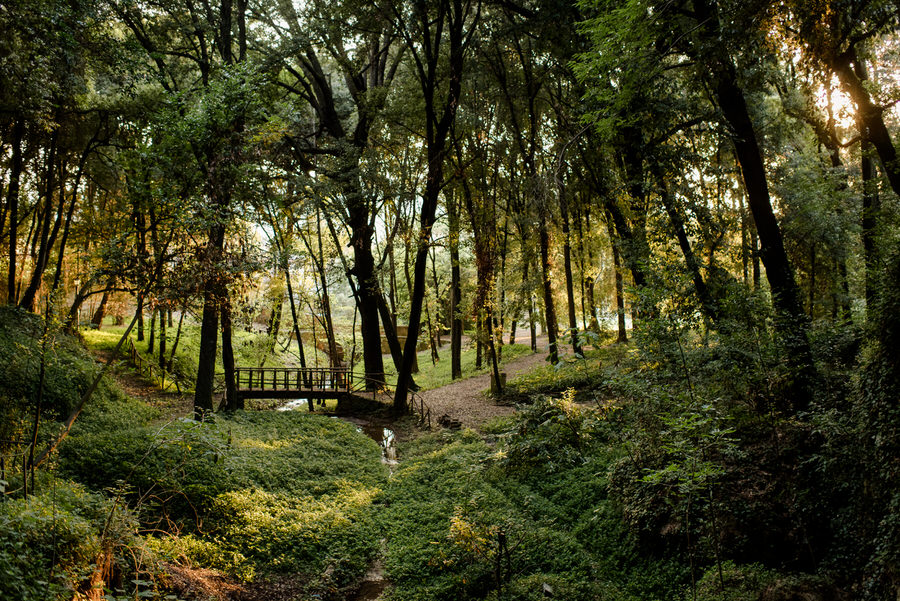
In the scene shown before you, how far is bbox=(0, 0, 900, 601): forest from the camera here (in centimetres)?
495

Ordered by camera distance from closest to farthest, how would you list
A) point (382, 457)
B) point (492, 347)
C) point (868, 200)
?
point (382, 457), point (868, 200), point (492, 347)

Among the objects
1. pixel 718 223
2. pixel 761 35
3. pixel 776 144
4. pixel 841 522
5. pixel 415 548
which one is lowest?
pixel 415 548

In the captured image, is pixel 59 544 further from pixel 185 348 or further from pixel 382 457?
pixel 185 348

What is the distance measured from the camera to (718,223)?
12008mm

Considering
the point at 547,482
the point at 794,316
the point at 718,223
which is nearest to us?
the point at 794,316

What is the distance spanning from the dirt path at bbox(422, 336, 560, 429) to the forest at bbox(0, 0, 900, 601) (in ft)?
0.79

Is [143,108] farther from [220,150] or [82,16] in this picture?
[220,150]

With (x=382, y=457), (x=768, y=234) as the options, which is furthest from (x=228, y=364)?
(x=768, y=234)

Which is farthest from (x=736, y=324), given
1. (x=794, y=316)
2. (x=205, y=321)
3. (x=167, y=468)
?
(x=205, y=321)

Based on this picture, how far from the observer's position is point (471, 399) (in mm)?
17328

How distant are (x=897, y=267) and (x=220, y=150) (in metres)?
11.7

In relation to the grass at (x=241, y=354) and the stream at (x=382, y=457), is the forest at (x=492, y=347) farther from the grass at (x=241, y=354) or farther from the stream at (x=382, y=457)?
the grass at (x=241, y=354)

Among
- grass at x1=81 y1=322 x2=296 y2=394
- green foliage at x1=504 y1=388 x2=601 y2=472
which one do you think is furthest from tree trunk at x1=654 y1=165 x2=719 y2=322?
grass at x1=81 y1=322 x2=296 y2=394

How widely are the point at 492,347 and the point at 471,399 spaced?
8.10 feet
